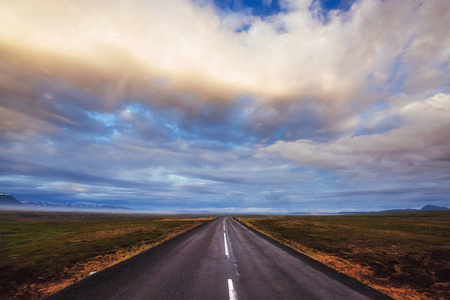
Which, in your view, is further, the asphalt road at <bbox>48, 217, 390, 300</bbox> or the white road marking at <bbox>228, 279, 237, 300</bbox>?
the asphalt road at <bbox>48, 217, 390, 300</bbox>

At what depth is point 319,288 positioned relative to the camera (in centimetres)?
764

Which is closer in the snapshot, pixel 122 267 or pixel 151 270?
pixel 151 270

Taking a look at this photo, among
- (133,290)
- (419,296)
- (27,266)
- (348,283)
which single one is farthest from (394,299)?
(27,266)

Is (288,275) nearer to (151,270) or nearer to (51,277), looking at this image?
(151,270)

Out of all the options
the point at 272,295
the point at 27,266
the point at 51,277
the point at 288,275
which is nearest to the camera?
the point at 272,295

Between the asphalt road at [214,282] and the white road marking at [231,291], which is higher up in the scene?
the white road marking at [231,291]

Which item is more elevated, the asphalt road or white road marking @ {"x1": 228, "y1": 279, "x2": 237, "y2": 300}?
white road marking @ {"x1": 228, "y1": 279, "x2": 237, "y2": 300}

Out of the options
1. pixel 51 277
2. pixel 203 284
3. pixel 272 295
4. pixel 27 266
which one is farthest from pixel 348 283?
pixel 27 266

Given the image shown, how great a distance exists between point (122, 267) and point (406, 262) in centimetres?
1842

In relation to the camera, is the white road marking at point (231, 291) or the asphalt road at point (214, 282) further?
the asphalt road at point (214, 282)

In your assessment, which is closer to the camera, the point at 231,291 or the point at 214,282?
the point at 231,291

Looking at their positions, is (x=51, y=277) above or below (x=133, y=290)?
below

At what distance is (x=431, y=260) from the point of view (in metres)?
15.0

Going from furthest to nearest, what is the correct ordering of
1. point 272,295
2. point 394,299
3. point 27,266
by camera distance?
point 27,266, point 394,299, point 272,295
